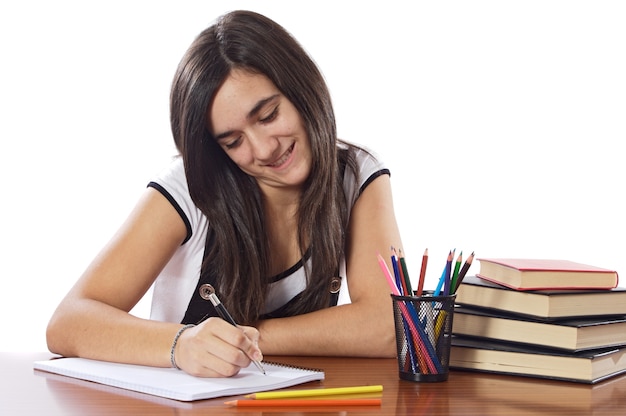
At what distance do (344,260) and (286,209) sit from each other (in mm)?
188

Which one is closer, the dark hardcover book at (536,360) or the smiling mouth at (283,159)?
the dark hardcover book at (536,360)

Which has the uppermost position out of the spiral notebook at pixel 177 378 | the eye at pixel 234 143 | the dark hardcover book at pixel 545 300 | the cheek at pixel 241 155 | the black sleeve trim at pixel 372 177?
the eye at pixel 234 143

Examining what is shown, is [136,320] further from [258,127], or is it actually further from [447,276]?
[447,276]

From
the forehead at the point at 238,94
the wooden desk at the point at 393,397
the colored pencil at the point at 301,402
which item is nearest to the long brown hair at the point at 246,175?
the forehead at the point at 238,94

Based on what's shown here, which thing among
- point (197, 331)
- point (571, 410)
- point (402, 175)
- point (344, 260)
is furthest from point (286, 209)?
point (402, 175)

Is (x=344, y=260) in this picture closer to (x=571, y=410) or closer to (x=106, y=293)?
A: (x=106, y=293)

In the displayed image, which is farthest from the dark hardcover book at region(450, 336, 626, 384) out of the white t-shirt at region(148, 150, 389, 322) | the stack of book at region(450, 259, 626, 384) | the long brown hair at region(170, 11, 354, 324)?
the white t-shirt at region(148, 150, 389, 322)

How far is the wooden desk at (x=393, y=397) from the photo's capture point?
1.10 metres

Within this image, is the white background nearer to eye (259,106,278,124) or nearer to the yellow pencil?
eye (259,106,278,124)

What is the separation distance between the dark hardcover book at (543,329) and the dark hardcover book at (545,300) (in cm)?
1

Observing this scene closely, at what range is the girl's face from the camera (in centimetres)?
168

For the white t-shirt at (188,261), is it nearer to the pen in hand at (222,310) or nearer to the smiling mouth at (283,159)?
the smiling mouth at (283,159)

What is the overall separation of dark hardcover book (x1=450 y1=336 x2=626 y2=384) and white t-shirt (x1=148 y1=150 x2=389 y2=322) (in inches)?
22.8

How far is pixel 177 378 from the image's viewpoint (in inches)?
50.4
